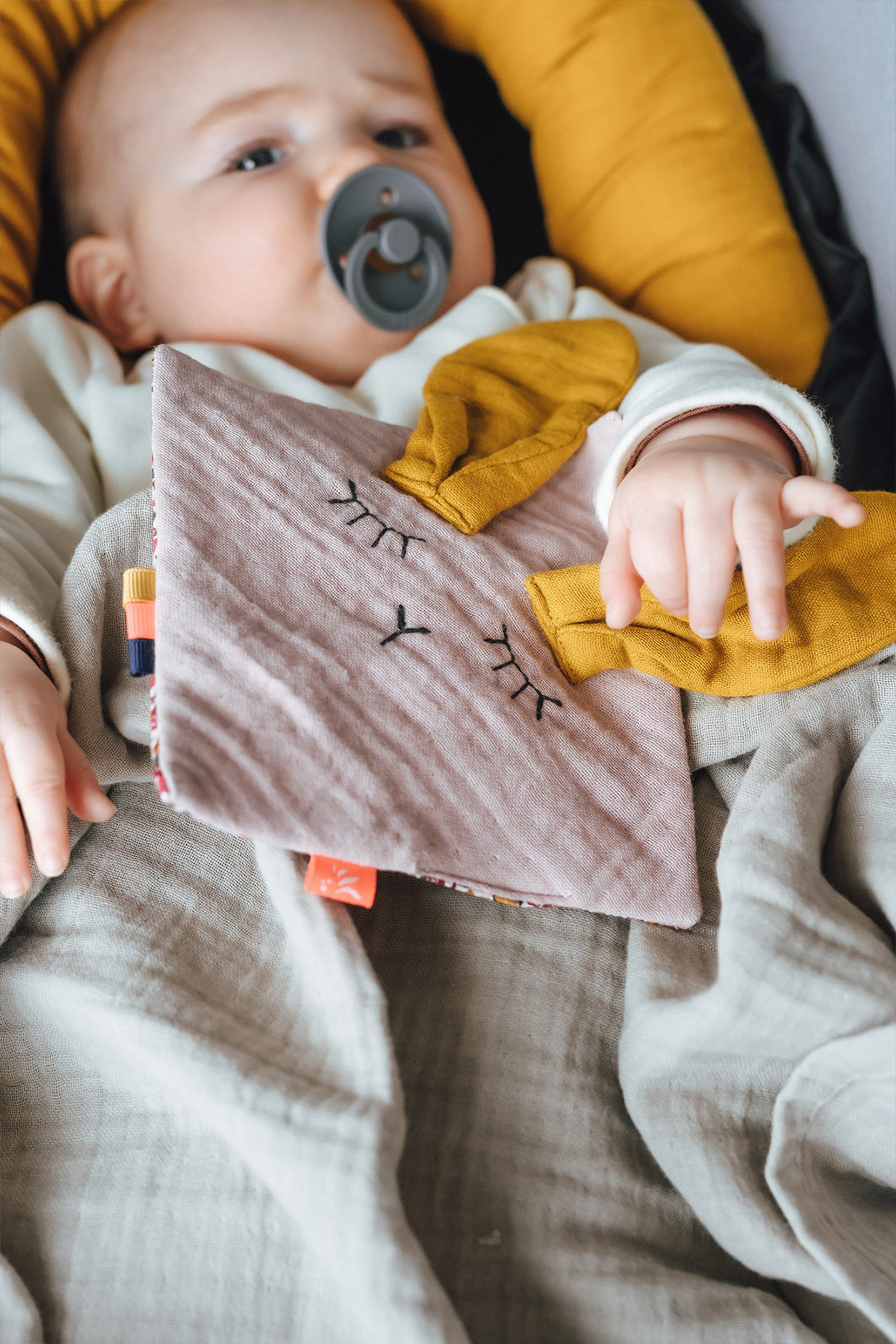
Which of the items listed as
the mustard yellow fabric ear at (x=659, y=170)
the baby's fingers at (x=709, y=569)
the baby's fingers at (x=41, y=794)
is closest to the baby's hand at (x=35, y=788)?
the baby's fingers at (x=41, y=794)

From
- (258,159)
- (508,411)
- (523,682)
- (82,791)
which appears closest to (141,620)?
(82,791)

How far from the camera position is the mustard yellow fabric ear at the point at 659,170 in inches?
37.1

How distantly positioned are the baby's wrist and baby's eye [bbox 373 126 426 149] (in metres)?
0.47

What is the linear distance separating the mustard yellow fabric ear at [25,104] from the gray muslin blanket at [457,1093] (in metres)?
0.56

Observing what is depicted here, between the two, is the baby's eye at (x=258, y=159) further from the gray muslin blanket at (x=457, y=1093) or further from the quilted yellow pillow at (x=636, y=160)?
the gray muslin blanket at (x=457, y=1093)

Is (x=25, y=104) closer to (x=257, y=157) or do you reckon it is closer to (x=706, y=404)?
(x=257, y=157)

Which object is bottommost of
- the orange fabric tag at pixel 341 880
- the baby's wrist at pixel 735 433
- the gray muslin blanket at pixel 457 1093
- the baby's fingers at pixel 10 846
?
the gray muslin blanket at pixel 457 1093

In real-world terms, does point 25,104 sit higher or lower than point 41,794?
higher

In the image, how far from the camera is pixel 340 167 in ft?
2.81

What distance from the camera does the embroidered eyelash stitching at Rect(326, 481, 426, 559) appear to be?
628 mm

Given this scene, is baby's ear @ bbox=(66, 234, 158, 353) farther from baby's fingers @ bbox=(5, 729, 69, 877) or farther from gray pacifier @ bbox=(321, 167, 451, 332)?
baby's fingers @ bbox=(5, 729, 69, 877)

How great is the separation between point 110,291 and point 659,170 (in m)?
0.55

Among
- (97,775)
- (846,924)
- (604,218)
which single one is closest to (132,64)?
(604,218)

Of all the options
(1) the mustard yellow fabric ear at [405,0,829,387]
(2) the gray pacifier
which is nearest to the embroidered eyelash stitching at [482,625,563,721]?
(2) the gray pacifier
